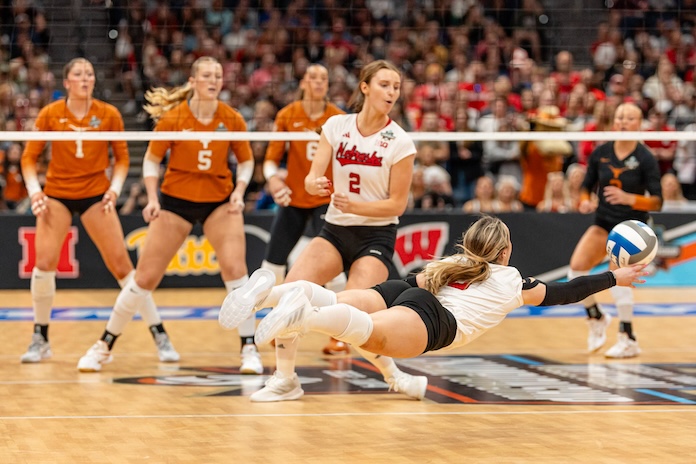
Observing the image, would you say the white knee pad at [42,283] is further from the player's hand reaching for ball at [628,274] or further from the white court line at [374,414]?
the player's hand reaching for ball at [628,274]

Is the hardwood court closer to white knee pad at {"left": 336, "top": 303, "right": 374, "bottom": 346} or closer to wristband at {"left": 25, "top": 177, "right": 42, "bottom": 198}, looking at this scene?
white knee pad at {"left": 336, "top": 303, "right": 374, "bottom": 346}

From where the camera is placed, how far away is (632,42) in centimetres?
1545

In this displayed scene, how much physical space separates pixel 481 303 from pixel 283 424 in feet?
4.07

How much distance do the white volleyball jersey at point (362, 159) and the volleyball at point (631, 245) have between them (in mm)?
1336

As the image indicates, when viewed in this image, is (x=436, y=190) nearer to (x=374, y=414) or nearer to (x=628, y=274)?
(x=374, y=414)

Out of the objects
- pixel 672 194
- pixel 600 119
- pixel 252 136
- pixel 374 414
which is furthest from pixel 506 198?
pixel 374 414

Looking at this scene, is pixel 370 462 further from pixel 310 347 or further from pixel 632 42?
pixel 632 42

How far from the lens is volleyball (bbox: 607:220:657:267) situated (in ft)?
18.6

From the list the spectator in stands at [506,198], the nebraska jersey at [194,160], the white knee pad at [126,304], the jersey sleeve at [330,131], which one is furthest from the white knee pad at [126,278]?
the spectator in stands at [506,198]

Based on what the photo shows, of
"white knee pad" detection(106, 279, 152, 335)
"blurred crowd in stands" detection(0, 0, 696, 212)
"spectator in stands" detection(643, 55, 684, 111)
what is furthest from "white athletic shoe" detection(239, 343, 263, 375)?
"spectator in stands" detection(643, 55, 684, 111)

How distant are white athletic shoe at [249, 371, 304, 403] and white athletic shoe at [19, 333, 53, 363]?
7.82 feet

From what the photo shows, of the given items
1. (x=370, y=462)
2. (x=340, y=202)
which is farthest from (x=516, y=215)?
(x=370, y=462)

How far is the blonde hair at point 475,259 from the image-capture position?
17.5ft

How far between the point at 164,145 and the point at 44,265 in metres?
1.31
